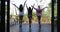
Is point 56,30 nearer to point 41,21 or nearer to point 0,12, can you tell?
point 41,21

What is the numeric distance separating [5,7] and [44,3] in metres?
1.00

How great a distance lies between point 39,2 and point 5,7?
34.8 inches

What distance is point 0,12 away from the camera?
11.3 feet

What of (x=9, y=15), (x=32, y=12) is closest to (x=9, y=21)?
(x=9, y=15)

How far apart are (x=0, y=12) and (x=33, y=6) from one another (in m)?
0.85

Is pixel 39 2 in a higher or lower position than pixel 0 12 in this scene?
higher

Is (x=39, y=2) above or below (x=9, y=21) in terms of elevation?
above

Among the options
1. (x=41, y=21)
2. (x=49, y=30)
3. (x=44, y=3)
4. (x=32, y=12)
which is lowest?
(x=49, y=30)

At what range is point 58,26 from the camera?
3.47 metres

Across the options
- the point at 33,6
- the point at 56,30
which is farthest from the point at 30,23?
the point at 56,30

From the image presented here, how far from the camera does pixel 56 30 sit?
Result: 3.50 m

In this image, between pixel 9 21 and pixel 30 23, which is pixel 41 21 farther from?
pixel 9 21

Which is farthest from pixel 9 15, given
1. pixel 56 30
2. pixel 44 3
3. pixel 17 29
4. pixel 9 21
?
pixel 56 30

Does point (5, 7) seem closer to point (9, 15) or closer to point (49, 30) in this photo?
point (9, 15)
